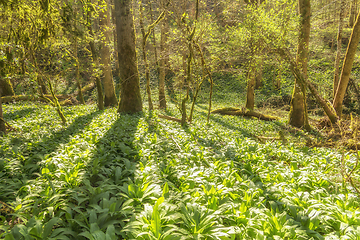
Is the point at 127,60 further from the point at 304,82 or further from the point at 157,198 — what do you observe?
the point at 304,82

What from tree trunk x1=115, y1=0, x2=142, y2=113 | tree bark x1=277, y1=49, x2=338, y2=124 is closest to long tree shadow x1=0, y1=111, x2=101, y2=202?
tree trunk x1=115, y1=0, x2=142, y2=113

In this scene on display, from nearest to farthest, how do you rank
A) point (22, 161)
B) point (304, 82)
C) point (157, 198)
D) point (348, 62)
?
point (157, 198), point (22, 161), point (304, 82), point (348, 62)

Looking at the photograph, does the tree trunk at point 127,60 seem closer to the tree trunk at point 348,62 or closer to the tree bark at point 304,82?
the tree bark at point 304,82

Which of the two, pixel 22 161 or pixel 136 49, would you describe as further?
pixel 136 49

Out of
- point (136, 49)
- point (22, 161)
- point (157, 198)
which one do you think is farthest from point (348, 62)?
point (22, 161)

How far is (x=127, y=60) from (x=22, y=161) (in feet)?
22.7

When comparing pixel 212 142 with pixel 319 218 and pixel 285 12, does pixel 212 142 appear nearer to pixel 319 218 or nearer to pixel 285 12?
pixel 319 218

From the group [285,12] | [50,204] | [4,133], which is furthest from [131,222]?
[285,12]

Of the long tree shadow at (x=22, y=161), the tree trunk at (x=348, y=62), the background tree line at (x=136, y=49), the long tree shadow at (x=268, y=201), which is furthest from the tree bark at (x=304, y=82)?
the long tree shadow at (x=22, y=161)

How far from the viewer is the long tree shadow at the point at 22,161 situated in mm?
2846

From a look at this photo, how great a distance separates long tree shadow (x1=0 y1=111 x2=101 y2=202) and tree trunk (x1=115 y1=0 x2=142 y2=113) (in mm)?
4503

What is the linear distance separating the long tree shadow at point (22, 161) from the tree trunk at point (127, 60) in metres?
4.50

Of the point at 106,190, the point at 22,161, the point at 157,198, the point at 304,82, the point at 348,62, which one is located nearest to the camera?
the point at 157,198

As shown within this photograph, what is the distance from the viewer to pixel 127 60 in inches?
375
